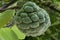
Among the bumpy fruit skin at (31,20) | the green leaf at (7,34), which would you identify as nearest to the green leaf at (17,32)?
the green leaf at (7,34)

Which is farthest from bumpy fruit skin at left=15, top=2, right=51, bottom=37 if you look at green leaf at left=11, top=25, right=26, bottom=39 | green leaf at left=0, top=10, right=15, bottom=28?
green leaf at left=11, top=25, right=26, bottom=39

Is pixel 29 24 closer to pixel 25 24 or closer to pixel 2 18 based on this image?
pixel 25 24

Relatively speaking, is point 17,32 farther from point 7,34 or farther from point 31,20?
point 31,20

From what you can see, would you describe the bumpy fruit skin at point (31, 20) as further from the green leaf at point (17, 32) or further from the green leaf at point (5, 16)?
the green leaf at point (17, 32)

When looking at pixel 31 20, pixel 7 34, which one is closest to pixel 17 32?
pixel 7 34

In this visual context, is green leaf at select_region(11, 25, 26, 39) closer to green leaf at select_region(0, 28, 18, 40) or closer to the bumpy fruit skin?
green leaf at select_region(0, 28, 18, 40)

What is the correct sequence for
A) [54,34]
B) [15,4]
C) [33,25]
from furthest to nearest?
[54,34] < [15,4] < [33,25]

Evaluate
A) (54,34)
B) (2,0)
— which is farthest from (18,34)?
(54,34)
